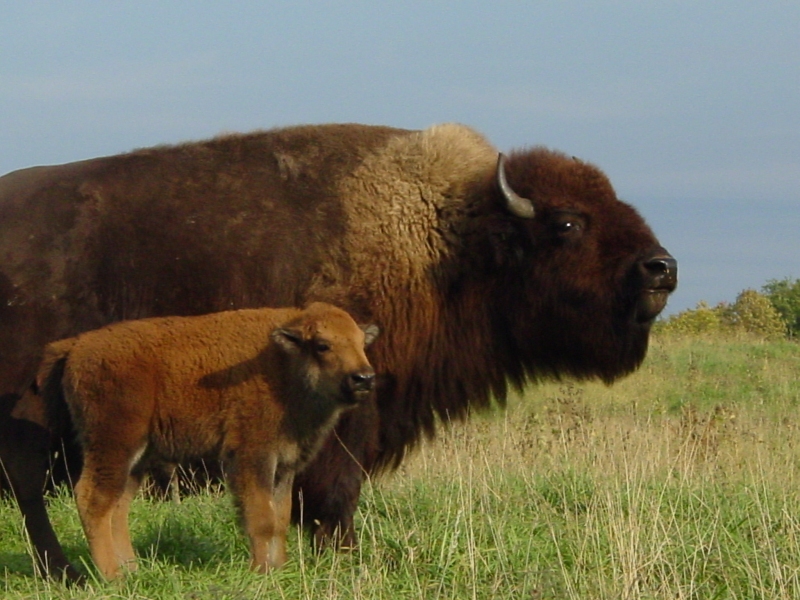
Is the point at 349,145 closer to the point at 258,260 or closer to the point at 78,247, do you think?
the point at 258,260

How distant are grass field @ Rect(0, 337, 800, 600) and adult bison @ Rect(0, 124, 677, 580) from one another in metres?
0.49

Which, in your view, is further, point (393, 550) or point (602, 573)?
point (393, 550)

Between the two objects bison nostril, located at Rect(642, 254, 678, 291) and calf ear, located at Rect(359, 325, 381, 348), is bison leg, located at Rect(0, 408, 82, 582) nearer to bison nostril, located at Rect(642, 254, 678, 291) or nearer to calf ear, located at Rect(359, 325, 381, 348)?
calf ear, located at Rect(359, 325, 381, 348)

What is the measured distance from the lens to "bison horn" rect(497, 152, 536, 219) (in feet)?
22.3

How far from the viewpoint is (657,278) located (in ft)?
21.5

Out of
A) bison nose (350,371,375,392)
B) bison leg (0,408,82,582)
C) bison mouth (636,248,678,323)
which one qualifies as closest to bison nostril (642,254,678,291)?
A: bison mouth (636,248,678,323)

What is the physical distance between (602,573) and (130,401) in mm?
2176

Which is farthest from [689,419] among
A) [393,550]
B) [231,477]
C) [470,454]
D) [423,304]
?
[231,477]

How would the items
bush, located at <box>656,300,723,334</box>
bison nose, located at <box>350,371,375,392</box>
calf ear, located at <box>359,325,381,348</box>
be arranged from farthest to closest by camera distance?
1. bush, located at <box>656,300,723,334</box>
2. calf ear, located at <box>359,325,381,348</box>
3. bison nose, located at <box>350,371,375,392</box>

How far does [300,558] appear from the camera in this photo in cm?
550

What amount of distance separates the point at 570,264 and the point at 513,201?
482 millimetres

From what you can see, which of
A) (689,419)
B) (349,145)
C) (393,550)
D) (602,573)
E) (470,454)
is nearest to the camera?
(602,573)

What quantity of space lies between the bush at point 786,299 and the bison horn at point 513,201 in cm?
2255

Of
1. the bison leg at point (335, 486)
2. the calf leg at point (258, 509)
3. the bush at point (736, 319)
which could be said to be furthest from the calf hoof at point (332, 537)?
the bush at point (736, 319)
